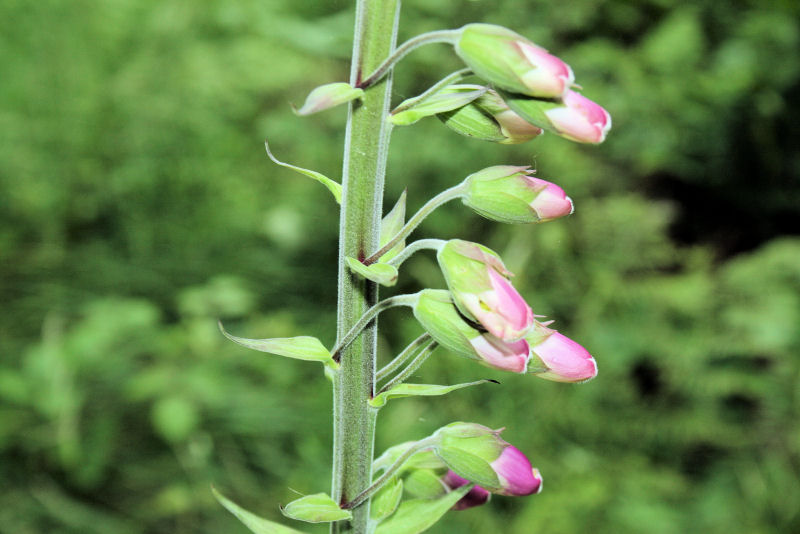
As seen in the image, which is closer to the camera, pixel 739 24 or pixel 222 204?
pixel 222 204

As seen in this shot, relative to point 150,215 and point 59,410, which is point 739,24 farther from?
point 59,410

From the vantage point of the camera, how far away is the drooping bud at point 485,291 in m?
0.73

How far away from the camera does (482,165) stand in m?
3.21

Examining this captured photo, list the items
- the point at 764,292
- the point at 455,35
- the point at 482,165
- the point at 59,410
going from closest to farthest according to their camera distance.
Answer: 1. the point at 455,35
2. the point at 59,410
3. the point at 764,292
4. the point at 482,165

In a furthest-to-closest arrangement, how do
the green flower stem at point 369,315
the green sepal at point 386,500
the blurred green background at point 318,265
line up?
the blurred green background at point 318,265 < the green sepal at point 386,500 < the green flower stem at point 369,315

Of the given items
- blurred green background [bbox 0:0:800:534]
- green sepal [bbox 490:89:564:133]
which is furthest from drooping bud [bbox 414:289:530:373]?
blurred green background [bbox 0:0:800:534]

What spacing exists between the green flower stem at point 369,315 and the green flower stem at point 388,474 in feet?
0.51

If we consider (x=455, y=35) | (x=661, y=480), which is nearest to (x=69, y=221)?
(x=661, y=480)

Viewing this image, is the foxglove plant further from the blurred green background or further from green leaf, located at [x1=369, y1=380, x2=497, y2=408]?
the blurred green background

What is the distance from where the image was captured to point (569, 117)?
27.7 inches

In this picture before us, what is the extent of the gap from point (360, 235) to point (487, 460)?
29 centimetres

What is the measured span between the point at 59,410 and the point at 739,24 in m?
3.30

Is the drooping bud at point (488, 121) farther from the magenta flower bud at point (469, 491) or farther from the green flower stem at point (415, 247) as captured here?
the magenta flower bud at point (469, 491)

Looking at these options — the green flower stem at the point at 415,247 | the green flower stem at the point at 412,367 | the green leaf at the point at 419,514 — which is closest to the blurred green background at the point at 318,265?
the green leaf at the point at 419,514
